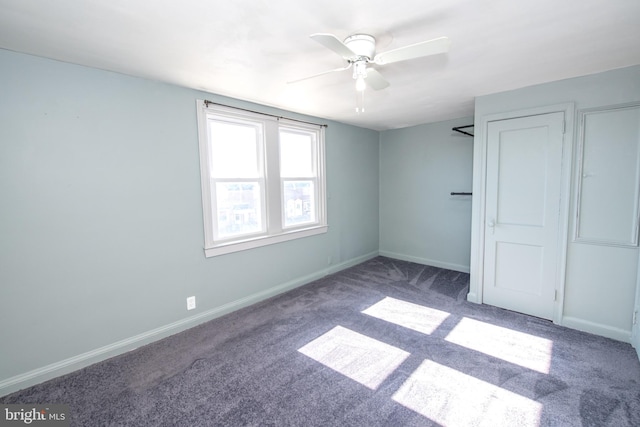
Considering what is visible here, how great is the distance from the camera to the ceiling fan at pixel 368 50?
1542 mm

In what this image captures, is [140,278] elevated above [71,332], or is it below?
above

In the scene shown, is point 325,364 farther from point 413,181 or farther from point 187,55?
point 413,181

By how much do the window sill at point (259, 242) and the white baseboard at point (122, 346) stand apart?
23.2 inches

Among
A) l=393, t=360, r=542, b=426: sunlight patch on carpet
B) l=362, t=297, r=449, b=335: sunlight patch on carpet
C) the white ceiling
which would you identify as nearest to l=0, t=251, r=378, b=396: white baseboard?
l=362, t=297, r=449, b=335: sunlight patch on carpet

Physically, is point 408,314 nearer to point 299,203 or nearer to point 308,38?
point 299,203

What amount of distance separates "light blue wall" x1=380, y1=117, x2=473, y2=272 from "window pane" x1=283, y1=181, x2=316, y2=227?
1.71 m

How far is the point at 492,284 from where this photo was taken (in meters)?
3.24

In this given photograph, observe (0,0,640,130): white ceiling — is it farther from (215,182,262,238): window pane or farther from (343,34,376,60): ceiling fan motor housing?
(215,182,262,238): window pane

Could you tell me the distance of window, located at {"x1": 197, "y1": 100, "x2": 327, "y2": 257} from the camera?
3.01 metres

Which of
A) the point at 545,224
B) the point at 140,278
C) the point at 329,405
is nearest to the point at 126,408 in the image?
the point at 140,278

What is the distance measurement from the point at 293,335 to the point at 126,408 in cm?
132

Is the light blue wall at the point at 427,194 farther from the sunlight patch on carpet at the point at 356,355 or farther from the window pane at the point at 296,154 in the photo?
the sunlight patch on carpet at the point at 356,355

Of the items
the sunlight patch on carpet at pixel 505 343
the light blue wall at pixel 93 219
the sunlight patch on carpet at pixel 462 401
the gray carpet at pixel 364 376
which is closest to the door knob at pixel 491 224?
the gray carpet at pixel 364 376

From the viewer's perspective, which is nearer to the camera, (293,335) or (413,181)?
(293,335)
